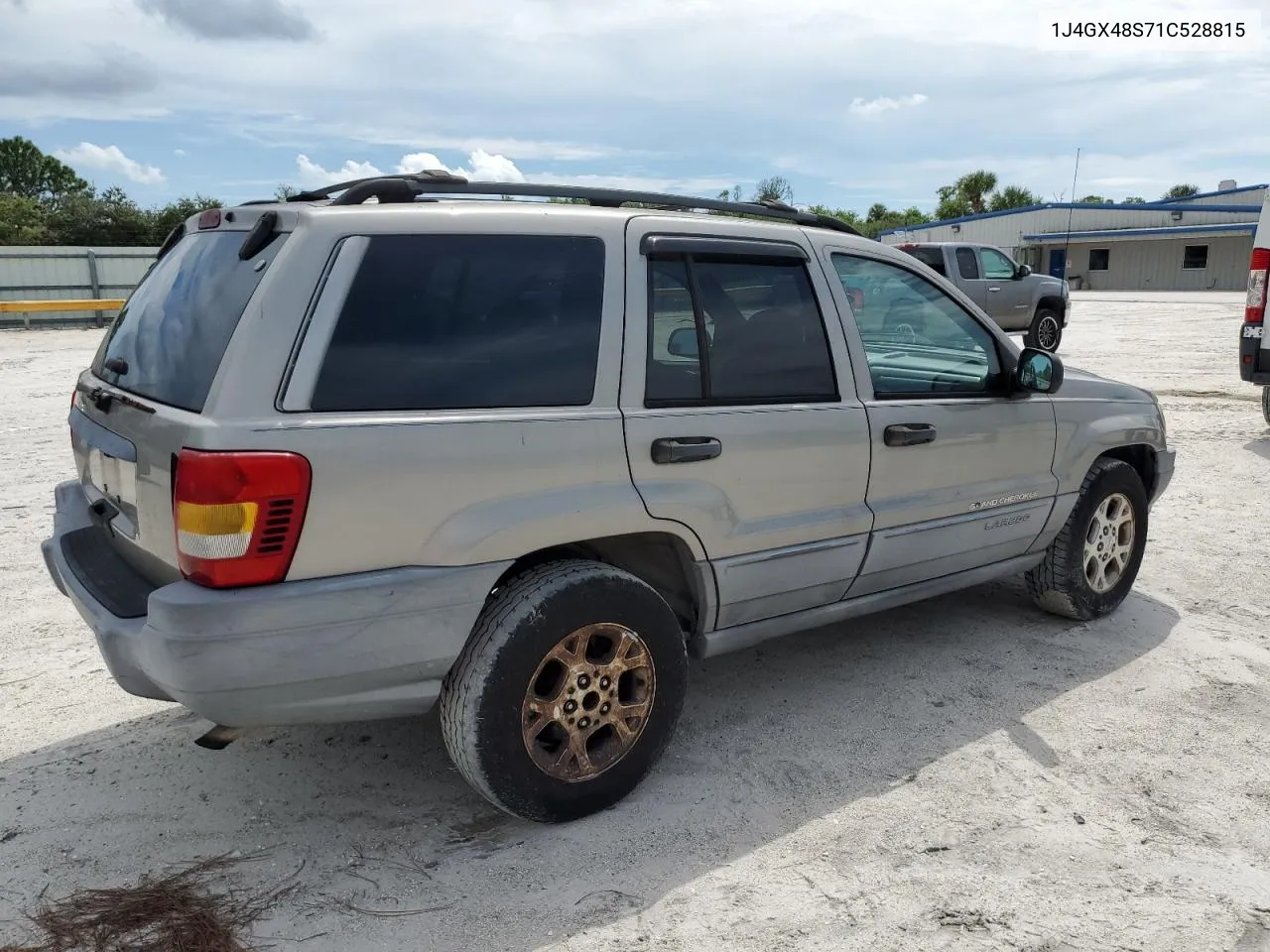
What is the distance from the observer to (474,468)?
2.72m

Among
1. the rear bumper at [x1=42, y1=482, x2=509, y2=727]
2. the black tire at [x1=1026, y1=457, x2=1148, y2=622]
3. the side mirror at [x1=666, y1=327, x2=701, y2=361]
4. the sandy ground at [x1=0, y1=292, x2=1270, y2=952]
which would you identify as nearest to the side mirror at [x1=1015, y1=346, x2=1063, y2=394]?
the black tire at [x1=1026, y1=457, x2=1148, y2=622]

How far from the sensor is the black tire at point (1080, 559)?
4539mm

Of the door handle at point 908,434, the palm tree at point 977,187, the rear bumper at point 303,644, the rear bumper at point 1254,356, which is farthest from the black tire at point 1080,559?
the palm tree at point 977,187

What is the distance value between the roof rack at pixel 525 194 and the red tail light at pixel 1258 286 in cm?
635

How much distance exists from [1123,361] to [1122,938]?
14.3 metres

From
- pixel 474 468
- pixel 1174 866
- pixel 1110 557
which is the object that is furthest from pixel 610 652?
pixel 1110 557

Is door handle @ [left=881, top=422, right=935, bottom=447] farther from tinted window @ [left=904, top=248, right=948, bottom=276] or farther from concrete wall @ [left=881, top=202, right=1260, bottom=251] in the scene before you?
concrete wall @ [left=881, top=202, right=1260, bottom=251]

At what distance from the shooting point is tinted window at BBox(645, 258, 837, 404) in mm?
3172

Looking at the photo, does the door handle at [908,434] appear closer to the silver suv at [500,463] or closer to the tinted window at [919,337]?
the silver suv at [500,463]

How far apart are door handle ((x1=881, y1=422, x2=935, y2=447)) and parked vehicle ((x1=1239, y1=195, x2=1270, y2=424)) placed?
20.5 ft

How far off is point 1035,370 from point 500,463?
2.35 m

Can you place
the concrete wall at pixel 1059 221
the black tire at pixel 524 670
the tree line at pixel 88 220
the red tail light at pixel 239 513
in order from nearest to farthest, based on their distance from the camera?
the red tail light at pixel 239 513, the black tire at pixel 524 670, the tree line at pixel 88 220, the concrete wall at pixel 1059 221

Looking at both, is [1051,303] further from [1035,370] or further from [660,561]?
[660,561]

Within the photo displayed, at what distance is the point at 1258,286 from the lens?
27.9ft
